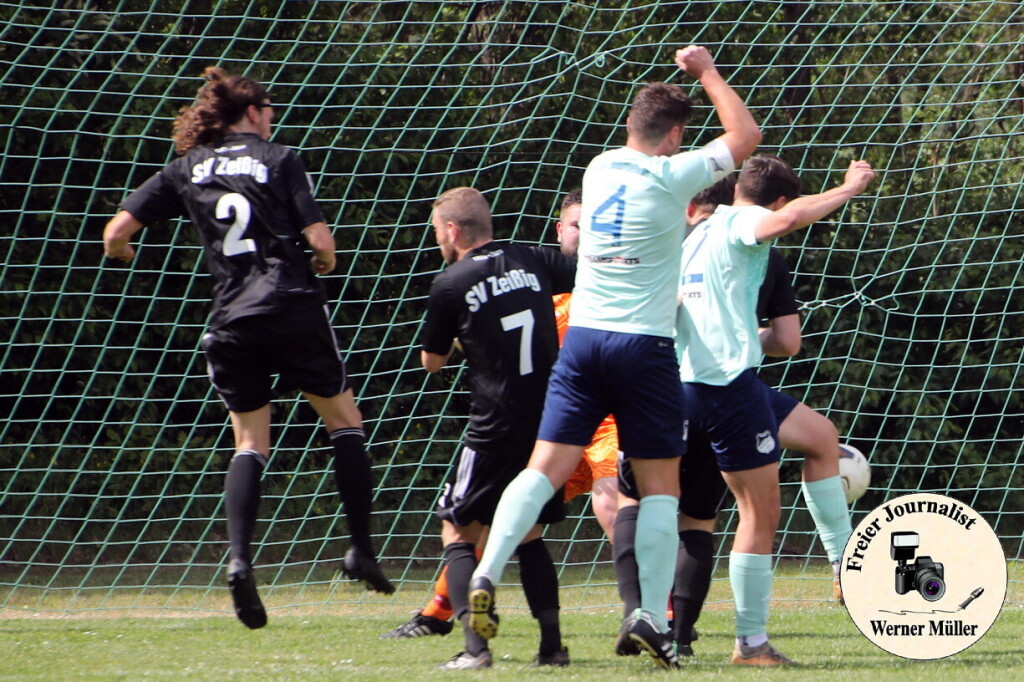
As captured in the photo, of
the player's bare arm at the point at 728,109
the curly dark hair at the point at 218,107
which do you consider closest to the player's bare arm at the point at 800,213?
the player's bare arm at the point at 728,109

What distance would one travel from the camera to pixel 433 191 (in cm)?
801

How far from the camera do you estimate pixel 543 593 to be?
441 cm

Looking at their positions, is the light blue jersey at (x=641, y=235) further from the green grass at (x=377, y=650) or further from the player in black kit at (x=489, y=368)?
the green grass at (x=377, y=650)

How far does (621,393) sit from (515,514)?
476mm

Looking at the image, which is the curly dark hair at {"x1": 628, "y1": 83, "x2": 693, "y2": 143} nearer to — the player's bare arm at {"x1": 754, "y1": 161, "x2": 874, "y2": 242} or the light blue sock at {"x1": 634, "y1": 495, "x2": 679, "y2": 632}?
the player's bare arm at {"x1": 754, "y1": 161, "x2": 874, "y2": 242}

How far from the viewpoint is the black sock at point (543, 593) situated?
4410mm

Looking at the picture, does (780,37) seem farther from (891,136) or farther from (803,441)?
(803,441)

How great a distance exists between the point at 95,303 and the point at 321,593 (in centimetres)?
223

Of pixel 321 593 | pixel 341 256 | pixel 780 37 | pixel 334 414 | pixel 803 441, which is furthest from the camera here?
pixel 780 37

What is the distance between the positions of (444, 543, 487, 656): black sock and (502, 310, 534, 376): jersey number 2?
2.09 feet

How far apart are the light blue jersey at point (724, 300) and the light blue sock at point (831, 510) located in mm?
1137

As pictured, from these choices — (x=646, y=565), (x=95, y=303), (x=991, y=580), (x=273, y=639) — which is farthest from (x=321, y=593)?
(x=991, y=580)

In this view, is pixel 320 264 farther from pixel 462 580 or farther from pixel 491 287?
pixel 462 580

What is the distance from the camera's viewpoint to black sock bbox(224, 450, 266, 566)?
14.1 feet
